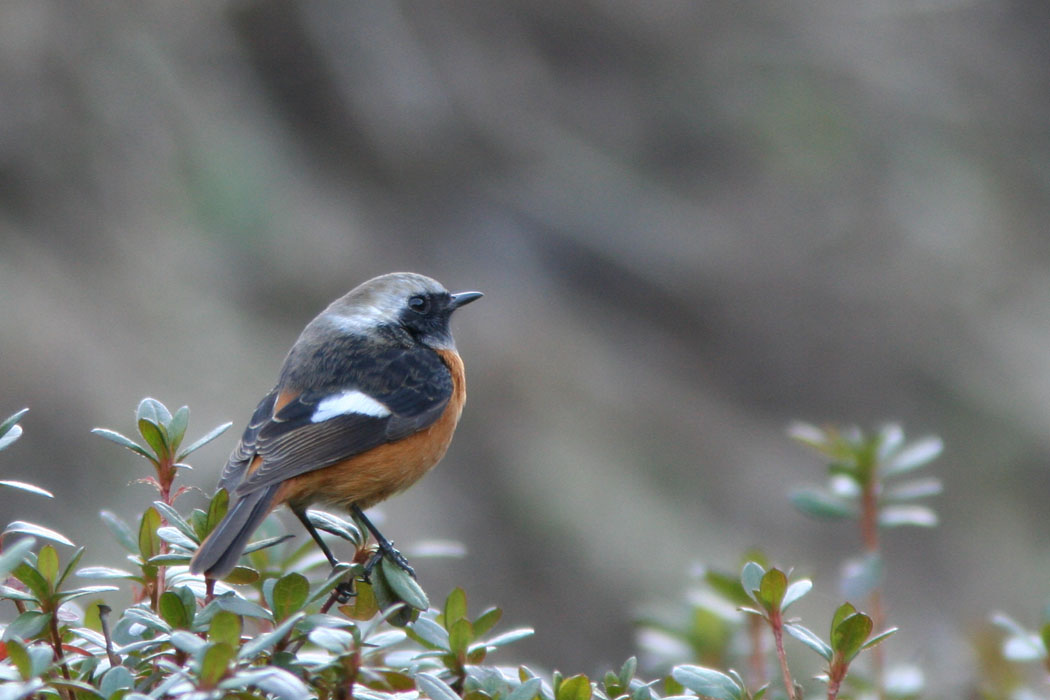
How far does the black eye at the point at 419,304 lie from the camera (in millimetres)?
4602

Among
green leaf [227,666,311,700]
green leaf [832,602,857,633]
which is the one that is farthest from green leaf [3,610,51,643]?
green leaf [832,602,857,633]

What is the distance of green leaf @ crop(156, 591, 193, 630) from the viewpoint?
6.29 ft

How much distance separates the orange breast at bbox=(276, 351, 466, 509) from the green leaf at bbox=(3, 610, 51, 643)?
1.39 meters

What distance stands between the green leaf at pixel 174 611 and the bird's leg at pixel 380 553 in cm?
57

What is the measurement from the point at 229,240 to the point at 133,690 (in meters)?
6.16

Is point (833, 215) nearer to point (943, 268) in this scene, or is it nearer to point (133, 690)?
point (943, 268)

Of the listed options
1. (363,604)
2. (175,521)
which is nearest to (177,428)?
(175,521)

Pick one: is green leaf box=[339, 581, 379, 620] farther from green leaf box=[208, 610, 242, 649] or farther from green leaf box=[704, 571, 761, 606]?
green leaf box=[704, 571, 761, 606]

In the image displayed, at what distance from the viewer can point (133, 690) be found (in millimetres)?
1853

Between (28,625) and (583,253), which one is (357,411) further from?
(583,253)

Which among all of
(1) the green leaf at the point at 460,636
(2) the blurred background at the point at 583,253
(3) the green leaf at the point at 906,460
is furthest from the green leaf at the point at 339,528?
(2) the blurred background at the point at 583,253

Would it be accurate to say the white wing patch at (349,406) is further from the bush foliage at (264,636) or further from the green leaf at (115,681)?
the green leaf at (115,681)

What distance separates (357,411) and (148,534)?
176 centimetres

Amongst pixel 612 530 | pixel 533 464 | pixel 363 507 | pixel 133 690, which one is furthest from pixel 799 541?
pixel 133 690
